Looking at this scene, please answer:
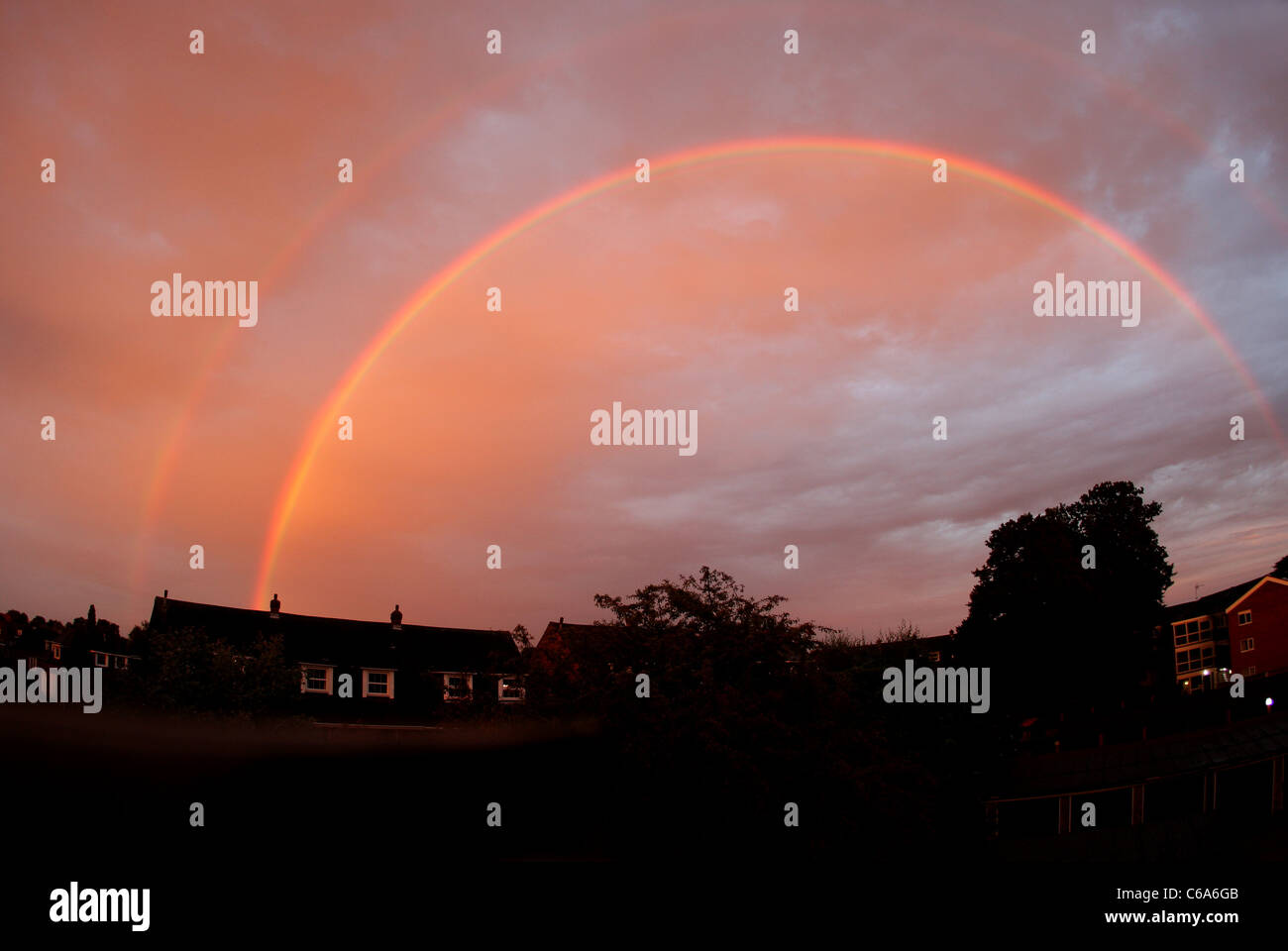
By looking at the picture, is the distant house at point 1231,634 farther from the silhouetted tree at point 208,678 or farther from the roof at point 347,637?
the silhouetted tree at point 208,678

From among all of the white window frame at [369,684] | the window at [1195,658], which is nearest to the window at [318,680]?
the white window frame at [369,684]

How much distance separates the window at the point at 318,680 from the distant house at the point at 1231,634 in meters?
60.2

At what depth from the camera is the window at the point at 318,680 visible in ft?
161

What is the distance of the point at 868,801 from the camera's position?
22.2m

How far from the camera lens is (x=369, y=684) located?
51.2 meters

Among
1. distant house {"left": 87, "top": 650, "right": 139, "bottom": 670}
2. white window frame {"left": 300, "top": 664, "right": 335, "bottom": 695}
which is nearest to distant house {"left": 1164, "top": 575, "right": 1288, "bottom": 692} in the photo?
white window frame {"left": 300, "top": 664, "right": 335, "bottom": 695}

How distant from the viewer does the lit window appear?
49.2 m

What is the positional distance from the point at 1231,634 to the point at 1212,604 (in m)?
3.67

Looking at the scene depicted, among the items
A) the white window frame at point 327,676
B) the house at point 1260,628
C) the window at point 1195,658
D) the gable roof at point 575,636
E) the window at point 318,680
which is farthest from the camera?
the window at point 1195,658

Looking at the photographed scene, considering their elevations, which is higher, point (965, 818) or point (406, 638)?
point (406, 638)

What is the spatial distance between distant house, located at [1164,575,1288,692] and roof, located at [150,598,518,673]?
53.1 metres
